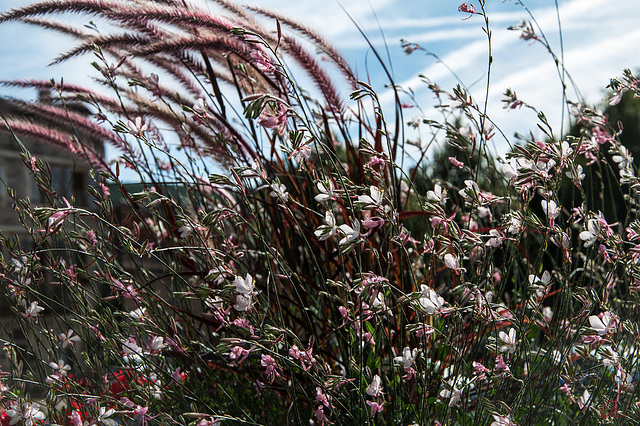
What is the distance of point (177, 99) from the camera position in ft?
4.74

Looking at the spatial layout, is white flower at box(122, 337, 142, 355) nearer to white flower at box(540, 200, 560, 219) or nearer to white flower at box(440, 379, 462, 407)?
white flower at box(440, 379, 462, 407)

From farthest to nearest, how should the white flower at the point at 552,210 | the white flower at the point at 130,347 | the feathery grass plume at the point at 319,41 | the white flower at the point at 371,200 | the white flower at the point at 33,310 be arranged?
1. the feathery grass plume at the point at 319,41
2. the white flower at the point at 33,310
3. the white flower at the point at 130,347
4. the white flower at the point at 552,210
5. the white flower at the point at 371,200

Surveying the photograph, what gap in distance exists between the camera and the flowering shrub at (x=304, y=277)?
947mm

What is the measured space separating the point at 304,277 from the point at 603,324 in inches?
24.5

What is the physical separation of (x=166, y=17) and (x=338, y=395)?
3.11 feet

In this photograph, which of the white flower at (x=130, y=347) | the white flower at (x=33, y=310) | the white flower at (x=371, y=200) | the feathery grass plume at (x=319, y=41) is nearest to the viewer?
the white flower at (x=371, y=200)

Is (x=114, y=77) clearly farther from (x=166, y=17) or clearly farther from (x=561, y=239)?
(x=561, y=239)

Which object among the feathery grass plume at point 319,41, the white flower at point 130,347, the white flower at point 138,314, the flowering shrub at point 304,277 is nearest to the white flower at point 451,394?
the flowering shrub at point 304,277

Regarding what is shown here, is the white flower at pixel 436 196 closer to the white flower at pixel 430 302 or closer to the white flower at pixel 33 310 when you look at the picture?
the white flower at pixel 430 302

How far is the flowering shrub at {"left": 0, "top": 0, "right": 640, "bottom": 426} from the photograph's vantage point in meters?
0.95

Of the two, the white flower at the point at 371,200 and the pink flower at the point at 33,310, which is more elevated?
the white flower at the point at 371,200

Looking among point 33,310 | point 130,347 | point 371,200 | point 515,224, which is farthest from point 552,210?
point 33,310

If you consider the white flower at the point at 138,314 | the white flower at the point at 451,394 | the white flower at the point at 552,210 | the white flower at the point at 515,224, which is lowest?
the white flower at the point at 451,394

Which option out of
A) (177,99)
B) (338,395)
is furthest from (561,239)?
(177,99)
